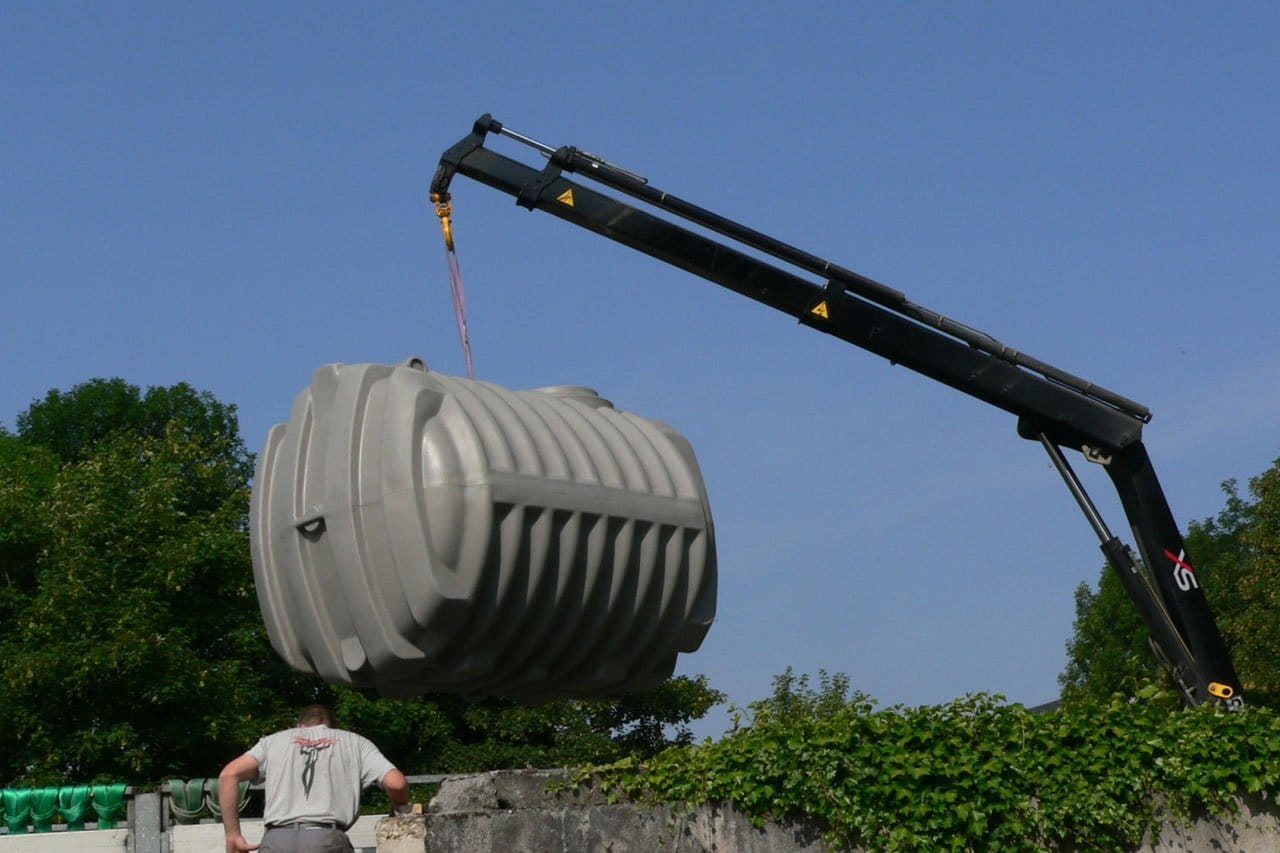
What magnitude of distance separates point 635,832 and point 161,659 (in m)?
25.0

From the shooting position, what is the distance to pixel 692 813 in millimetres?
8828

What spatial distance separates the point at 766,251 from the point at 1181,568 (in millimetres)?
4907

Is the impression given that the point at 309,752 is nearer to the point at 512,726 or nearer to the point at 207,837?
the point at 207,837

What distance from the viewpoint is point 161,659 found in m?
31.8

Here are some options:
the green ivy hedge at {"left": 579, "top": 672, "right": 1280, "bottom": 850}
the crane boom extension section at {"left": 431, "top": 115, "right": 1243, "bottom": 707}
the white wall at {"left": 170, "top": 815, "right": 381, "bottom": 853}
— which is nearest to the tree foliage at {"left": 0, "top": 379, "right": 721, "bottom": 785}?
the white wall at {"left": 170, "top": 815, "right": 381, "bottom": 853}

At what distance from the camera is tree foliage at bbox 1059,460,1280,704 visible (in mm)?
36594

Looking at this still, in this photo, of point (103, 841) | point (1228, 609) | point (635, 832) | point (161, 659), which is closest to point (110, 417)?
point (161, 659)

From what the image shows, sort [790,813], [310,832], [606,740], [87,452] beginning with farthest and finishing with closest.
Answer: [87,452]
[606,740]
[790,813]
[310,832]

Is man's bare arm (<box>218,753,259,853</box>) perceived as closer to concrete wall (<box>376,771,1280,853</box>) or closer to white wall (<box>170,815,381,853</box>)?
concrete wall (<box>376,771,1280,853</box>)

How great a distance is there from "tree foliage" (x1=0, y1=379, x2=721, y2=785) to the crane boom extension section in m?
16.2

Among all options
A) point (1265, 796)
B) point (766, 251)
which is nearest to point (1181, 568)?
point (766, 251)

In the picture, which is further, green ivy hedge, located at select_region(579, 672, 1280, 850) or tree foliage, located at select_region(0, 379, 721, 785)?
tree foliage, located at select_region(0, 379, 721, 785)

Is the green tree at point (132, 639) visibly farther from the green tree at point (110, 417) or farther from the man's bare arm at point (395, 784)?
the man's bare arm at point (395, 784)

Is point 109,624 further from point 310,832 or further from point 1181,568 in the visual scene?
point 310,832
